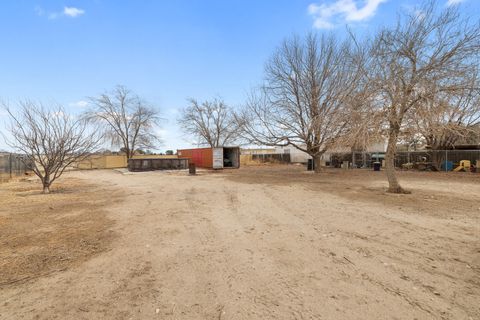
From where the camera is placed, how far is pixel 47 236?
4930 millimetres

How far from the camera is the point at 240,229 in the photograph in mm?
5336

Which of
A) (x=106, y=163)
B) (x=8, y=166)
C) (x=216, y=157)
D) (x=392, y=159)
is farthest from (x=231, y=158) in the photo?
(x=392, y=159)

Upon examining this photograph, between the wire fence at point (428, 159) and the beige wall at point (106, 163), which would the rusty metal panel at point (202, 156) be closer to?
the beige wall at point (106, 163)

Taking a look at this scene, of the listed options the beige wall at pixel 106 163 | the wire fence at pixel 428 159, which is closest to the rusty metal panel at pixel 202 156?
the beige wall at pixel 106 163

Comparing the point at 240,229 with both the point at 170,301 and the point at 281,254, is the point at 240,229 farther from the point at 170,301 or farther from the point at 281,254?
the point at 170,301

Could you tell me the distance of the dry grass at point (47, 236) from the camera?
11.8ft

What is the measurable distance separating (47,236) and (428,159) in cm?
2588

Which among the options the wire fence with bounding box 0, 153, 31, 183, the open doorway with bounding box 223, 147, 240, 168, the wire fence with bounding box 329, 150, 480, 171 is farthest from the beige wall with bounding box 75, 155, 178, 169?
the wire fence with bounding box 329, 150, 480, 171

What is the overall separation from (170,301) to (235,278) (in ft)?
2.72

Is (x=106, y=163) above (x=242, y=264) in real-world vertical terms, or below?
above

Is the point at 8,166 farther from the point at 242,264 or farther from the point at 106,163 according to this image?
the point at 242,264

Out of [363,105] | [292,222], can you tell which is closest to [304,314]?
[292,222]

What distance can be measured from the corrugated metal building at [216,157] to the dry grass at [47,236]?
17498mm

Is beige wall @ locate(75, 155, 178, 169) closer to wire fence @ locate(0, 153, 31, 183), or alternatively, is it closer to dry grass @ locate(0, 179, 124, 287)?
wire fence @ locate(0, 153, 31, 183)
